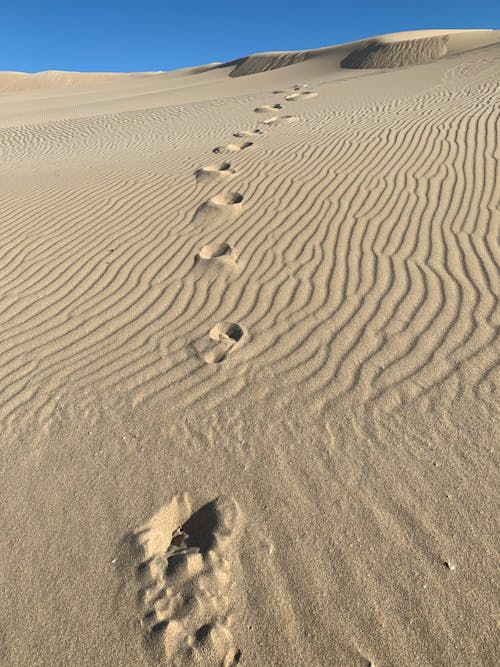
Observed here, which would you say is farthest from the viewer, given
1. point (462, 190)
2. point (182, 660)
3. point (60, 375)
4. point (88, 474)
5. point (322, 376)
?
point (462, 190)

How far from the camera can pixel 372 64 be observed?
942 inches

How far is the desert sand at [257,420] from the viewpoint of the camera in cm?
195

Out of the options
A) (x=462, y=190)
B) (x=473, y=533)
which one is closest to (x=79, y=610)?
(x=473, y=533)

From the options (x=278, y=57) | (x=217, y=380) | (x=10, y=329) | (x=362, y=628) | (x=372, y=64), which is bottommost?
(x=362, y=628)

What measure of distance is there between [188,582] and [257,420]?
1.06 m

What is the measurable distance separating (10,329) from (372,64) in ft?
87.0

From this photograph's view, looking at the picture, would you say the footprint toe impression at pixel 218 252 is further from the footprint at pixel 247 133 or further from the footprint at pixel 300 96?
the footprint at pixel 300 96

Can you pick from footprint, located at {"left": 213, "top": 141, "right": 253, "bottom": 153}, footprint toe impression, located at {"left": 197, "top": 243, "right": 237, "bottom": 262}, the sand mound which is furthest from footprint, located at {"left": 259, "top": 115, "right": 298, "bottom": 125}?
the sand mound

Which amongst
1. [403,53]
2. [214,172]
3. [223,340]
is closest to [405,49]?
[403,53]

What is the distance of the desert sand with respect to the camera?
1951 millimetres

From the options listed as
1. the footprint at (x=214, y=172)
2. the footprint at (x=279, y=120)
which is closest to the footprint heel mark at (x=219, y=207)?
the footprint at (x=214, y=172)

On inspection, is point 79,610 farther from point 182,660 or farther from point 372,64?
point 372,64

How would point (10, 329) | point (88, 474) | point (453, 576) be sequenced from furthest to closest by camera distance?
point (10, 329), point (88, 474), point (453, 576)

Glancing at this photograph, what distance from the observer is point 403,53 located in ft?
77.0
